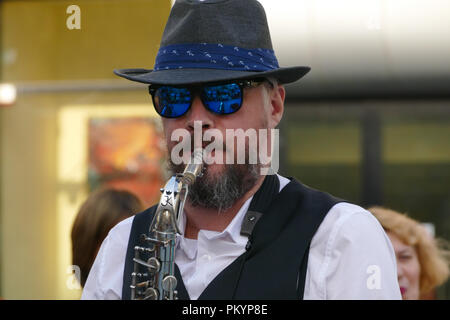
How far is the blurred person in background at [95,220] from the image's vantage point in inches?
128

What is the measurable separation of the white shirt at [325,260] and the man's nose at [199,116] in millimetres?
274

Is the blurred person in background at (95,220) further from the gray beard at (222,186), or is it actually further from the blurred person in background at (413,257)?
the gray beard at (222,186)

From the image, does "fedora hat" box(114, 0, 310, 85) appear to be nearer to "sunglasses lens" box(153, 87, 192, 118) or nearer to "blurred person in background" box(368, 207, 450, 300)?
"sunglasses lens" box(153, 87, 192, 118)

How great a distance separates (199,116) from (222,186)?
0.21 m

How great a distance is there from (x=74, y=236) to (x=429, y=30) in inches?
119

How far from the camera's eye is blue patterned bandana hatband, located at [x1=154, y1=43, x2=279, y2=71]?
1934mm

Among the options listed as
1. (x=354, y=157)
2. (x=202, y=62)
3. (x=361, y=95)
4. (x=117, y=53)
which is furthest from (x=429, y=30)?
(x=202, y=62)

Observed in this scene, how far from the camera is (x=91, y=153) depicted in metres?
6.00

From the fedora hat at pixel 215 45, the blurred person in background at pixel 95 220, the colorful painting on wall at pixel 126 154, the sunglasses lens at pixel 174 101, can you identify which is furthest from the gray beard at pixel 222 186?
the colorful painting on wall at pixel 126 154

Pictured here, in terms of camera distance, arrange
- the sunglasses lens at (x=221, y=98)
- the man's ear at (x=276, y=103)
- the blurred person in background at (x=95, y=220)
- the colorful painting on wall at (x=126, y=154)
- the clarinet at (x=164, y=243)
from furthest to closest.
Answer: the colorful painting on wall at (x=126, y=154), the blurred person in background at (x=95, y=220), the man's ear at (x=276, y=103), the sunglasses lens at (x=221, y=98), the clarinet at (x=164, y=243)

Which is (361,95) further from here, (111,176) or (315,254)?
(315,254)

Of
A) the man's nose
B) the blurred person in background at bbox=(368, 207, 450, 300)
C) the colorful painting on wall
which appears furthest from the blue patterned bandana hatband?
the colorful painting on wall

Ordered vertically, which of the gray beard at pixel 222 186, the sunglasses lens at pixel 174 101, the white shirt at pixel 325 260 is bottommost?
the white shirt at pixel 325 260

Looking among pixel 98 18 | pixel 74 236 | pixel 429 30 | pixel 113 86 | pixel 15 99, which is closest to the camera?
pixel 74 236
